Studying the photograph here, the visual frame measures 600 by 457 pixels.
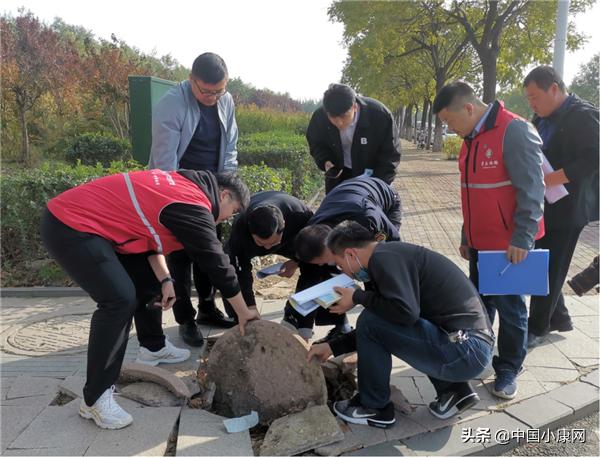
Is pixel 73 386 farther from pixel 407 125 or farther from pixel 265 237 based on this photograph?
pixel 407 125

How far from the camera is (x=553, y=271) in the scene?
A: 385 cm

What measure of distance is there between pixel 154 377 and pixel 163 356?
1.50 feet

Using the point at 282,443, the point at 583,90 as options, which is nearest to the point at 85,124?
the point at 282,443

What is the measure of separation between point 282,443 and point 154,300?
4.06 feet

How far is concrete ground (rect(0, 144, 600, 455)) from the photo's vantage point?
9.05ft

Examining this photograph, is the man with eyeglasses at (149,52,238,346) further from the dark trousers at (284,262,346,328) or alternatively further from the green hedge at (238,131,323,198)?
Answer: the green hedge at (238,131,323,198)

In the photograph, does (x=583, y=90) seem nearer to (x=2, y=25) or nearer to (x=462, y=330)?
(x=2, y=25)

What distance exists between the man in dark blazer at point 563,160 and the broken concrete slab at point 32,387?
353cm

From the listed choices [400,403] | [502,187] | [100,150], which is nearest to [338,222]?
[502,187]

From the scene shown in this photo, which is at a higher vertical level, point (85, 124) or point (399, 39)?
point (399, 39)

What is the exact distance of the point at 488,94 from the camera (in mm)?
18156

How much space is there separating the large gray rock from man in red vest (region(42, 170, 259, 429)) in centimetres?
34

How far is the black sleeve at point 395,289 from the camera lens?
2.65m

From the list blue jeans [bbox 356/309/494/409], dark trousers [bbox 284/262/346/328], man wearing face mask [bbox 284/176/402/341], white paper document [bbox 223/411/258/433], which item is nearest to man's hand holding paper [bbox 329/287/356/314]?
blue jeans [bbox 356/309/494/409]
